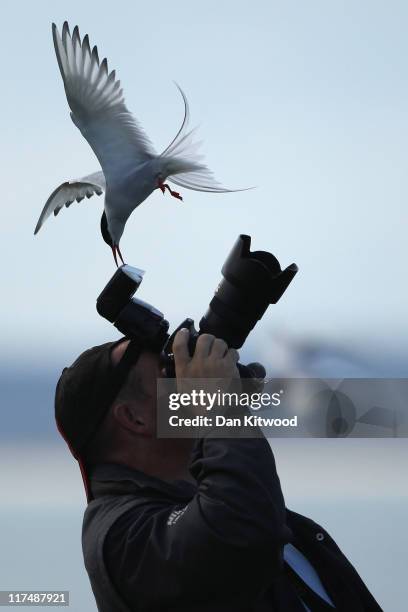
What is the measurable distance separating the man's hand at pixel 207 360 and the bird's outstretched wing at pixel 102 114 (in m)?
1.75

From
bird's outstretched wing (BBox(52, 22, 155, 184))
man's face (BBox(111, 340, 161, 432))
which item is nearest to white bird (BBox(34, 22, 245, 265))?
bird's outstretched wing (BBox(52, 22, 155, 184))

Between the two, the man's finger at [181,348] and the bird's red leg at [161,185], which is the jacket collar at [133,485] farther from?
the bird's red leg at [161,185]

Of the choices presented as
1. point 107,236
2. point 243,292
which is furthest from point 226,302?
point 107,236

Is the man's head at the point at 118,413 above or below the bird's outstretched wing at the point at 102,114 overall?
below

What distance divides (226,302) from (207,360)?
150 millimetres

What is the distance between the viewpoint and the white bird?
3174mm

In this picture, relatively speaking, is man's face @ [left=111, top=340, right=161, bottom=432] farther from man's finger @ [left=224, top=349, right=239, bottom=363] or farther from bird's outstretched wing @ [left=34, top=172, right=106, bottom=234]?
bird's outstretched wing @ [left=34, top=172, right=106, bottom=234]

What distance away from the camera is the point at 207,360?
157 cm

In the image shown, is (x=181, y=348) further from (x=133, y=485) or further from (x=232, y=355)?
(x=133, y=485)

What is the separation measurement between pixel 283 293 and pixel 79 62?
185 centimetres

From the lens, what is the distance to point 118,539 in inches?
62.9

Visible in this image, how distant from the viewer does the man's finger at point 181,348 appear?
1597 millimetres

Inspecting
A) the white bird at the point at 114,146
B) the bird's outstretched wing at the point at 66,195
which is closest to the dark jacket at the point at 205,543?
the white bird at the point at 114,146

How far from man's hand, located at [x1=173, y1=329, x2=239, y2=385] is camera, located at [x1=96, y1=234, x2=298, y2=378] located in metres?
0.03
